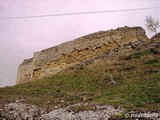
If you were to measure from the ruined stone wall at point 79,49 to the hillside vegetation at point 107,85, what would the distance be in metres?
1.91

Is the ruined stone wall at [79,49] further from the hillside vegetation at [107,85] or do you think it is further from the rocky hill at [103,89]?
the hillside vegetation at [107,85]

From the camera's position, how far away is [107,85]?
1320cm

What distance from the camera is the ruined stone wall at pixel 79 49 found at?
19.6 metres

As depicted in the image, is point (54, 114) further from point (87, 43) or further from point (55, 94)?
point (87, 43)

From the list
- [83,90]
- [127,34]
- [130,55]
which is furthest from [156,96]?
[127,34]

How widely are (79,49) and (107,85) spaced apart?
8.07m

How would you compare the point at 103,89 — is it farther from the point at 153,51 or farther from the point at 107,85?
the point at 153,51

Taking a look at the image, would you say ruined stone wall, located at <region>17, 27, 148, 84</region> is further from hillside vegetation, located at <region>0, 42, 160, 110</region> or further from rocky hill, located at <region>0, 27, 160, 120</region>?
hillside vegetation, located at <region>0, 42, 160, 110</region>

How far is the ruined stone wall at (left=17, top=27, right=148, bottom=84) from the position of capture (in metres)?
19.6

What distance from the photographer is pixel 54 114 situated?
9.49 m

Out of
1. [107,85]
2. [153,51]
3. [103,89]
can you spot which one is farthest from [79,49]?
[103,89]

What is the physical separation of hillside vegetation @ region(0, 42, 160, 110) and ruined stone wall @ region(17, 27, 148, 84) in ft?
6.27

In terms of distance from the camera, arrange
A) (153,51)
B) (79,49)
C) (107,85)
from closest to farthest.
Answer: (107,85) < (153,51) < (79,49)

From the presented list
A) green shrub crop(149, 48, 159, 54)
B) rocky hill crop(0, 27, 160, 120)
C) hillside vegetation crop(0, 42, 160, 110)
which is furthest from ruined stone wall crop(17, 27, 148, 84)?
green shrub crop(149, 48, 159, 54)
